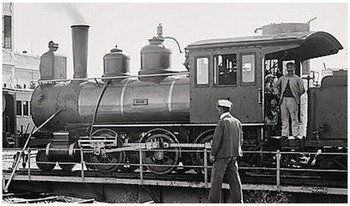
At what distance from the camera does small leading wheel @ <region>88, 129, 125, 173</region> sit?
12.8 metres

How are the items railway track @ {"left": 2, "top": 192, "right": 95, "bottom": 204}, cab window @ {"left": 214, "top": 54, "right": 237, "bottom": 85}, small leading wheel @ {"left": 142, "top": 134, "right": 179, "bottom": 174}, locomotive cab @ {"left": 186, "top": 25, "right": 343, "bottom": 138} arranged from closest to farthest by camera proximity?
locomotive cab @ {"left": 186, "top": 25, "right": 343, "bottom": 138}
cab window @ {"left": 214, "top": 54, "right": 237, "bottom": 85}
small leading wheel @ {"left": 142, "top": 134, "right": 179, "bottom": 174}
railway track @ {"left": 2, "top": 192, "right": 95, "bottom": 204}

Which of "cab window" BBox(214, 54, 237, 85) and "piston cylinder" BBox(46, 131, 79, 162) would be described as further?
"piston cylinder" BBox(46, 131, 79, 162)

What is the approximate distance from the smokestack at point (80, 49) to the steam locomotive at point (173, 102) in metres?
0.03

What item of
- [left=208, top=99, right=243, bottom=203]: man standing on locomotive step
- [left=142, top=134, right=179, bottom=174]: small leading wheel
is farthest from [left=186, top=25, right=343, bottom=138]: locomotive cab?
[left=208, top=99, right=243, bottom=203]: man standing on locomotive step

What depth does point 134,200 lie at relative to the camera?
1229 cm

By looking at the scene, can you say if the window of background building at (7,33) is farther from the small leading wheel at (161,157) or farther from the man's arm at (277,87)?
the man's arm at (277,87)

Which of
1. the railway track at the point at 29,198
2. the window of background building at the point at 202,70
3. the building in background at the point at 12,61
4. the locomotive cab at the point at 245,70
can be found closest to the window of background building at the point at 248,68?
the locomotive cab at the point at 245,70

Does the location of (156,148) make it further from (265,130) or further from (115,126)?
(265,130)

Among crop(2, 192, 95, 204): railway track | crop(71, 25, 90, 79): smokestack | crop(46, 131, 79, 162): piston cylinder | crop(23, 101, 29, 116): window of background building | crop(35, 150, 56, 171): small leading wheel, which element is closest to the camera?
crop(2, 192, 95, 204): railway track

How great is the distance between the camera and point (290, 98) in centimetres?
1132

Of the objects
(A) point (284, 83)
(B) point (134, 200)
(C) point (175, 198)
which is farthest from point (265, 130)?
(B) point (134, 200)

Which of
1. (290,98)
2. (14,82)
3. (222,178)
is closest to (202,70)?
(290,98)

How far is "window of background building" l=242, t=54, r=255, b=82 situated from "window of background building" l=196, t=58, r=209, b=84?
82 centimetres

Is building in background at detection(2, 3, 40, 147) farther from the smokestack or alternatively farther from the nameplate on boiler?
the nameplate on boiler
